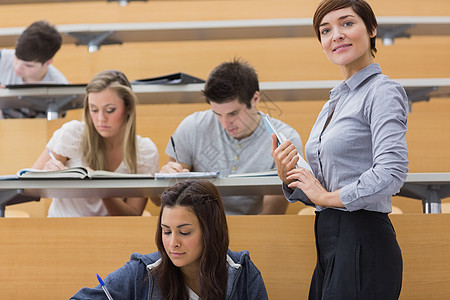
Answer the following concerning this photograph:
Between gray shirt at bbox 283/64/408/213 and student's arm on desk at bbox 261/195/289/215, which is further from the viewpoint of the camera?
student's arm on desk at bbox 261/195/289/215

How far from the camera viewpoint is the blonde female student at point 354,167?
89 cm

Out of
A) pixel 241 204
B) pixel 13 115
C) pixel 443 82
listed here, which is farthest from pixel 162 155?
pixel 443 82

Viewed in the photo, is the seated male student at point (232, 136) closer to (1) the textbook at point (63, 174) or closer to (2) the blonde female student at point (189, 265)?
(1) the textbook at point (63, 174)

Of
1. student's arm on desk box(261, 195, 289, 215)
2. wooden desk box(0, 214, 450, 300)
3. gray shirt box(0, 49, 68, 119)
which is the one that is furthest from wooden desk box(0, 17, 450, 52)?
wooden desk box(0, 214, 450, 300)

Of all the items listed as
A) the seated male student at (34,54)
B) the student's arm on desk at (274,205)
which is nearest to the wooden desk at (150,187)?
the student's arm on desk at (274,205)

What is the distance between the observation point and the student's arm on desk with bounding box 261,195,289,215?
1.64m

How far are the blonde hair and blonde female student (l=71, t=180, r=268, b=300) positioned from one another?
581mm

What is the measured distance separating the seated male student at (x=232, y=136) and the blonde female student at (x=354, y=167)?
0.65 meters

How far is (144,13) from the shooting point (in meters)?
2.85

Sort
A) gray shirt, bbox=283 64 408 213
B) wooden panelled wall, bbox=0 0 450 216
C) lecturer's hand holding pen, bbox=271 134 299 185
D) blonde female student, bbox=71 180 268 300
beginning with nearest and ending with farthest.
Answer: gray shirt, bbox=283 64 408 213 < lecturer's hand holding pen, bbox=271 134 299 185 < blonde female student, bbox=71 180 268 300 < wooden panelled wall, bbox=0 0 450 216

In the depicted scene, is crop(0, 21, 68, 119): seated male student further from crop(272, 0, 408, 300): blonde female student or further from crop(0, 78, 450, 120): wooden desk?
crop(272, 0, 408, 300): blonde female student

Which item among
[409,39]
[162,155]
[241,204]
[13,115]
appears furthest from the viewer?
[409,39]

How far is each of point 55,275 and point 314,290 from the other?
65 cm

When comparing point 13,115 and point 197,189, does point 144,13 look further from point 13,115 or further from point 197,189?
point 197,189
